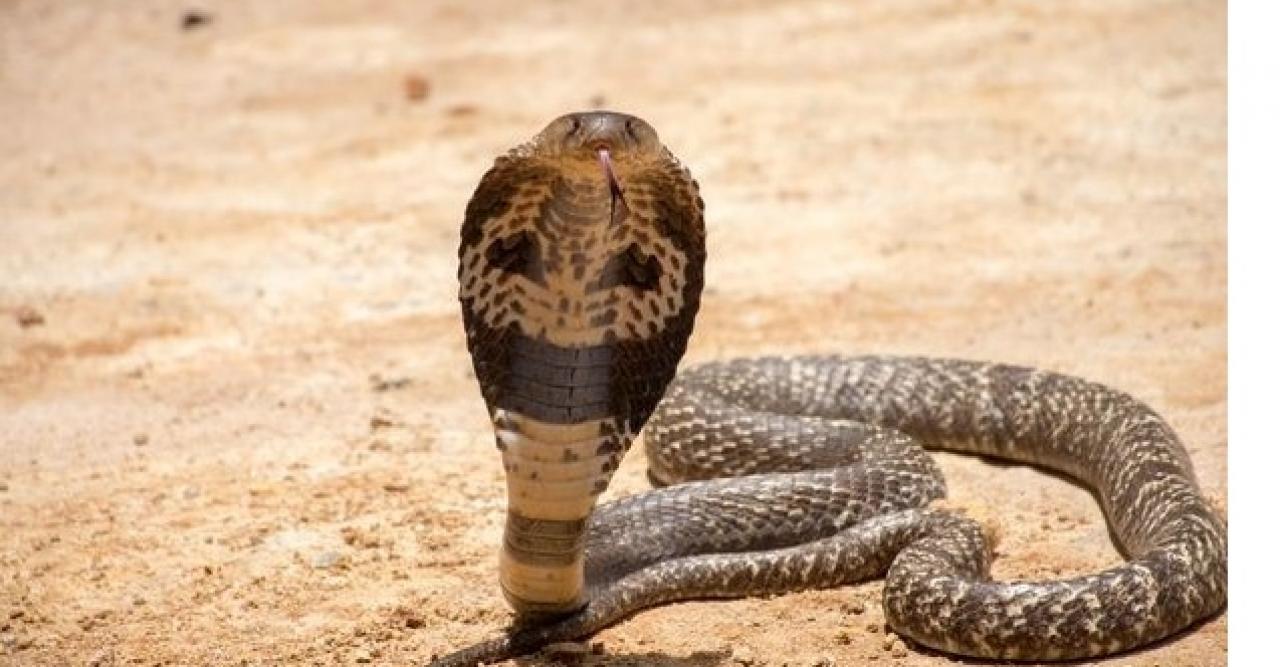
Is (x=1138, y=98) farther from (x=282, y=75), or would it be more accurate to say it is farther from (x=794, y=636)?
(x=794, y=636)

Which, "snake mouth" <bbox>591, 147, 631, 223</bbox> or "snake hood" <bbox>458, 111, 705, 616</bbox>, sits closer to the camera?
"snake mouth" <bbox>591, 147, 631, 223</bbox>

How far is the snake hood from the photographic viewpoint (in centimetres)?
605

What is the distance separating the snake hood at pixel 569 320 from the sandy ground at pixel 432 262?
2.39 feet

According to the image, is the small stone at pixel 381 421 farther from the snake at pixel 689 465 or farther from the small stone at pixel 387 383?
the snake at pixel 689 465

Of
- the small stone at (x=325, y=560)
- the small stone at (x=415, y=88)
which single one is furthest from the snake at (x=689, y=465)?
the small stone at (x=415, y=88)

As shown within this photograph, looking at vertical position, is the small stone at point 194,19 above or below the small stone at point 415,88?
above

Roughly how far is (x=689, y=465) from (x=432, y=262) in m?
3.87

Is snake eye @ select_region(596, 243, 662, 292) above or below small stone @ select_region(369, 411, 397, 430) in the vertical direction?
above

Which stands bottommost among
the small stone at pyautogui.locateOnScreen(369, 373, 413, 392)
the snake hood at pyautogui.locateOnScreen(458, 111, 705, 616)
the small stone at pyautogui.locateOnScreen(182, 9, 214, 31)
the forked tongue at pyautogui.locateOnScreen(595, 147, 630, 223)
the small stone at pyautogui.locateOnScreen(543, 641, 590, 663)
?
the small stone at pyautogui.locateOnScreen(369, 373, 413, 392)

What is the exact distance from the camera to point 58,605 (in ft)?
24.1

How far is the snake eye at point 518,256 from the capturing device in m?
6.11

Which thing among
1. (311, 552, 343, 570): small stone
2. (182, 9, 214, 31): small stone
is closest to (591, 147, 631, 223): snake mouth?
(311, 552, 343, 570): small stone

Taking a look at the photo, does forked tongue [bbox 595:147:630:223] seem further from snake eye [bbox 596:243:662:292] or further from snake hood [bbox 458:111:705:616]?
snake eye [bbox 596:243:662:292]

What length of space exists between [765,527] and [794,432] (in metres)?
0.86
